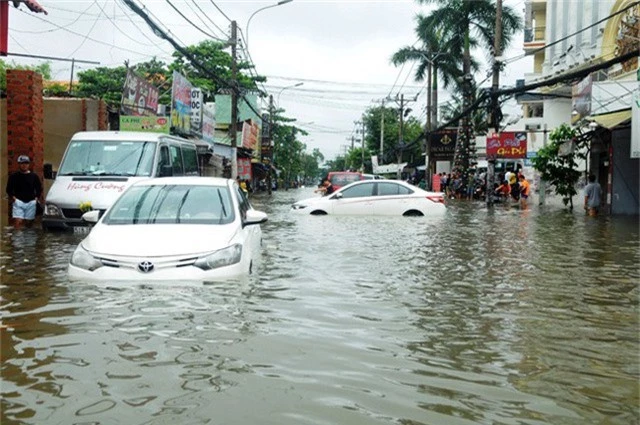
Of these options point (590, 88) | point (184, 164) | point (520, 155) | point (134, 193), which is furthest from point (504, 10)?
point (134, 193)

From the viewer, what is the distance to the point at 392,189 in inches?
797

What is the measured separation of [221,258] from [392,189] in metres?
13.5

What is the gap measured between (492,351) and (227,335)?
6.78 ft

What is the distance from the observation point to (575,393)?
425 centimetres

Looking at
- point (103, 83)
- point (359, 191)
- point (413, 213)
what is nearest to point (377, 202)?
point (359, 191)

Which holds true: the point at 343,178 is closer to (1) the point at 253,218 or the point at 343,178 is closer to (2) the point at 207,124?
(2) the point at 207,124

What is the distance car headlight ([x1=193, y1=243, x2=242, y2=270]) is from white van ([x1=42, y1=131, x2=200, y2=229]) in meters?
5.83

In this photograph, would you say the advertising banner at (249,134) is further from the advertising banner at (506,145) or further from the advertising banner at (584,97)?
the advertising banner at (584,97)

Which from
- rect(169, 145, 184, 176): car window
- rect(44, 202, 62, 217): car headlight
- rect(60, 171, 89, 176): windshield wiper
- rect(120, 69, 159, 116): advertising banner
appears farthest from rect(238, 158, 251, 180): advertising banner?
rect(44, 202, 62, 217): car headlight

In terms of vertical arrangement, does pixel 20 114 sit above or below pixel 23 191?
above

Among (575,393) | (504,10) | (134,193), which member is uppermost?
(504,10)

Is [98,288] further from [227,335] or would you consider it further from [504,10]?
[504,10]

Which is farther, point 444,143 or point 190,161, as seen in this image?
point 444,143

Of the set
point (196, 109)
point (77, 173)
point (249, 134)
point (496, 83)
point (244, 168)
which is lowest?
point (77, 173)
